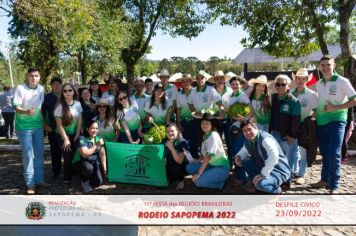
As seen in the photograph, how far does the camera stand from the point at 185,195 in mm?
5953

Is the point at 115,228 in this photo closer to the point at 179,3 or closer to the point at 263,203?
the point at 263,203

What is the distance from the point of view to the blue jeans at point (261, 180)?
17.7 ft

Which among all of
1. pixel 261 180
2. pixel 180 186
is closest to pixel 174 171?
pixel 180 186

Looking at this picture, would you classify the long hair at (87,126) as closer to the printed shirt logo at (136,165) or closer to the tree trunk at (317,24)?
the printed shirt logo at (136,165)

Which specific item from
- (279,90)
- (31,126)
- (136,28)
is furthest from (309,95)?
(136,28)

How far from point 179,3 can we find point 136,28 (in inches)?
150

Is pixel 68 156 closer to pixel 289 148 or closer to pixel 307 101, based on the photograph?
pixel 289 148

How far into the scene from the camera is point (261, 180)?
5.36 meters

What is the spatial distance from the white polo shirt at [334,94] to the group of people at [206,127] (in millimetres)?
14

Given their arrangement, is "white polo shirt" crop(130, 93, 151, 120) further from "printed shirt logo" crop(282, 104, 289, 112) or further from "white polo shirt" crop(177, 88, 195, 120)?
"printed shirt logo" crop(282, 104, 289, 112)

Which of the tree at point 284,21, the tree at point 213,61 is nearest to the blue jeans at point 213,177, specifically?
the tree at point 284,21

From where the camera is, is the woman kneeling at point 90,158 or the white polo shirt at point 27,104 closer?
the white polo shirt at point 27,104

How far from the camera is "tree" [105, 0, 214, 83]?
14.1m
